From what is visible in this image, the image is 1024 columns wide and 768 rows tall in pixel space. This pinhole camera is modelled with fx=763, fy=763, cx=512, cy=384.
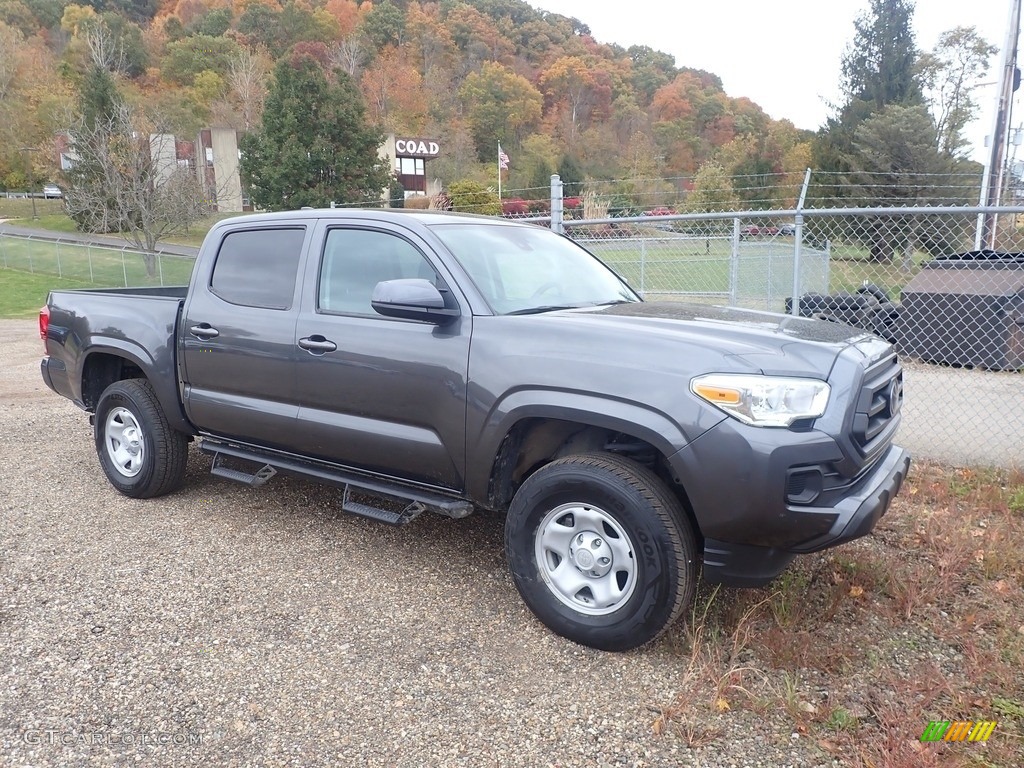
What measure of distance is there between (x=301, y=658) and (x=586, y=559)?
4.14 ft

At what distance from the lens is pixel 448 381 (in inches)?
137

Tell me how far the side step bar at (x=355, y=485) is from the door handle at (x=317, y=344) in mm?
650

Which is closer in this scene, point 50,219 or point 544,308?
point 544,308

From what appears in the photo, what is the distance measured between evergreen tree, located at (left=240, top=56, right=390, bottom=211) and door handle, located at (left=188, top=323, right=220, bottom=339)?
32906 millimetres

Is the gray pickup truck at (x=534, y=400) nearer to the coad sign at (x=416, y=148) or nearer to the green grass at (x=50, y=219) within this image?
the green grass at (x=50, y=219)

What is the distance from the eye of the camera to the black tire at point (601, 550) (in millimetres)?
2986

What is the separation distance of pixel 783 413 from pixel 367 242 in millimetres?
2301

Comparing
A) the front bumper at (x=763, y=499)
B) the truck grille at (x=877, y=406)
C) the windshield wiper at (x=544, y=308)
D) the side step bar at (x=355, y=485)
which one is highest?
the windshield wiper at (x=544, y=308)

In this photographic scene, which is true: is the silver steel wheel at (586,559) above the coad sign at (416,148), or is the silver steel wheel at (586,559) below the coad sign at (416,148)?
below

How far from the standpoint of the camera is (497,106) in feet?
223

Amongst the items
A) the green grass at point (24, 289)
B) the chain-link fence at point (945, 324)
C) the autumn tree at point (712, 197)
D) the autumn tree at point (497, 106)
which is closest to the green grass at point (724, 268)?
the chain-link fence at point (945, 324)

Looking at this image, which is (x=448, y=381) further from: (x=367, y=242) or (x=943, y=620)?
(x=943, y=620)

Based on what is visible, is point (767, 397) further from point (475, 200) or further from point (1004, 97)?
point (475, 200)

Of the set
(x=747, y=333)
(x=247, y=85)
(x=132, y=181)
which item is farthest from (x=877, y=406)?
(x=247, y=85)
